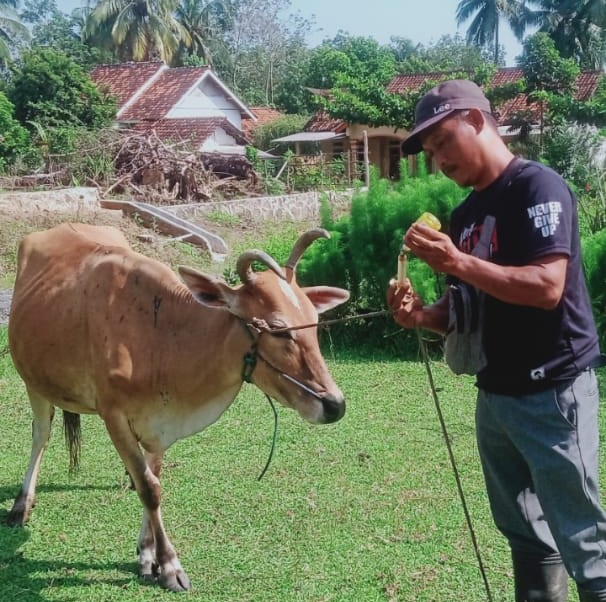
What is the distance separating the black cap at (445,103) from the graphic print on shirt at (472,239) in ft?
1.04

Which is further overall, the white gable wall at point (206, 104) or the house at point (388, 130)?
the white gable wall at point (206, 104)

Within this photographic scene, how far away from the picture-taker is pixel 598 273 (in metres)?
7.45

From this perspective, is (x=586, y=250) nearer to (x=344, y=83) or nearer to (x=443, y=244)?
(x=443, y=244)

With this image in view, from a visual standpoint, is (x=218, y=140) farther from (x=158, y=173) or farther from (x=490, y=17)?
(x=490, y=17)

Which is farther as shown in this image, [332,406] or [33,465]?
[33,465]

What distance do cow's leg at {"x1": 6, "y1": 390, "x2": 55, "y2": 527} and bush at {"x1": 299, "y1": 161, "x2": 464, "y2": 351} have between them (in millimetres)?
3905

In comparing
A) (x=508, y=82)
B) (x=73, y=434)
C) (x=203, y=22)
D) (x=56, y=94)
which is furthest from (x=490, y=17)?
(x=73, y=434)

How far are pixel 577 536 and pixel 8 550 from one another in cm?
301

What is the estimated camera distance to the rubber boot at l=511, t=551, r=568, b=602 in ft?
9.04

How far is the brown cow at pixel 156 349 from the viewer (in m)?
3.32

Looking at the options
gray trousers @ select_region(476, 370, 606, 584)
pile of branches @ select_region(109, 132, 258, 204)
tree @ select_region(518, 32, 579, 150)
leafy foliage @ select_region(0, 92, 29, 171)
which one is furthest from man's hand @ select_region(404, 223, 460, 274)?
tree @ select_region(518, 32, 579, 150)

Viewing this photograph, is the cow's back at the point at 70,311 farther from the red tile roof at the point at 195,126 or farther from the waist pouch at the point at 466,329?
the red tile roof at the point at 195,126

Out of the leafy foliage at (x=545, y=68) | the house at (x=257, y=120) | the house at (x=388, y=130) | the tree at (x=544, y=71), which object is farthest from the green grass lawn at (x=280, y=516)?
the house at (x=257, y=120)

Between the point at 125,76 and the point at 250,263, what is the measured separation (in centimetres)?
3157
